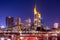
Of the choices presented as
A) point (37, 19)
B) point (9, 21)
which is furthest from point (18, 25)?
point (37, 19)

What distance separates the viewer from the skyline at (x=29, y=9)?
1.83m

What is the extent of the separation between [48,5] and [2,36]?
66 cm

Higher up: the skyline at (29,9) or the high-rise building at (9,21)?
the skyline at (29,9)

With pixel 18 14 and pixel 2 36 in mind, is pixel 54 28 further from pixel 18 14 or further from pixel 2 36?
pixel 2 36

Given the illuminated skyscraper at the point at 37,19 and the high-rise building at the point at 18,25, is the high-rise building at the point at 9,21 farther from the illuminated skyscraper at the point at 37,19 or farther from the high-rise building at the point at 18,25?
the illuminated skyscraper at the point at 37,19

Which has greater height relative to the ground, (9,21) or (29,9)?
(29,9)

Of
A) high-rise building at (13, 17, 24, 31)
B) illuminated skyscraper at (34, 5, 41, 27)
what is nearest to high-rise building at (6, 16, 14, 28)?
high-rise building at (13, 17, 24, 31)

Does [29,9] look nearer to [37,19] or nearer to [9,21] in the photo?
[37,19]

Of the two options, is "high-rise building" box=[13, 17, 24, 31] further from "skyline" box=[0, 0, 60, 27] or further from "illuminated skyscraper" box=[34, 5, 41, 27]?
"illuminated skyscraper" box=[34, 5, 41, 27]

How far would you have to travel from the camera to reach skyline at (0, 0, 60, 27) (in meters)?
1.83

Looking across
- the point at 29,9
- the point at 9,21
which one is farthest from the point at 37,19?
the point at 9,21

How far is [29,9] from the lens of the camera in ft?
6.13

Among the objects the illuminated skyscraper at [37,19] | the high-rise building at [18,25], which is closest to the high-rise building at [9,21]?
the high-rise building at [18,25]

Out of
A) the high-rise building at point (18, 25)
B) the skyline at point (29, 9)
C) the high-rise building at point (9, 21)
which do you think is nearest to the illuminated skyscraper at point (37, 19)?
the skyline at point (29, 9)
